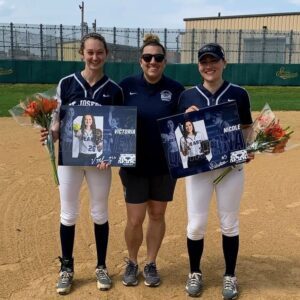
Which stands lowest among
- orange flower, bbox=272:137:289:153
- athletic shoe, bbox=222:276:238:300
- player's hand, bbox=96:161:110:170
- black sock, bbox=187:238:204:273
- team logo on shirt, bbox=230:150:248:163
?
athletic shoe, bbox=222:276:238:300

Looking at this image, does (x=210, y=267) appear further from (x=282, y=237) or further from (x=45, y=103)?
(x=45, y=103)

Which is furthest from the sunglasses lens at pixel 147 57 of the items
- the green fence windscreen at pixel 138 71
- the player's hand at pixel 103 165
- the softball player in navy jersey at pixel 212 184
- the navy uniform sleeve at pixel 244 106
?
the green fence windscreen at pixel 138 71

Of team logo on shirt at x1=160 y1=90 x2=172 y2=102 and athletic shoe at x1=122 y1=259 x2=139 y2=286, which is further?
athletic shoe at x1=122 y1=259 x2=139 y2=286

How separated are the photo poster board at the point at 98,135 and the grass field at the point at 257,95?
10.8 metres

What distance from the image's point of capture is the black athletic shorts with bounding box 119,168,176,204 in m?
3.91

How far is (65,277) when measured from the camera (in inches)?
156

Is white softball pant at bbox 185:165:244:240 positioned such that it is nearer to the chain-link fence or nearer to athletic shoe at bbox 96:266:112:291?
athletic shoe at bbox 96:266:112:291

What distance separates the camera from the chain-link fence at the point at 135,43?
27766mm

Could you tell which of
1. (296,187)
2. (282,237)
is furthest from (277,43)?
(282,237)

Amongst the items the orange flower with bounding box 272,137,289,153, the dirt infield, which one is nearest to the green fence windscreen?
the dirt infield

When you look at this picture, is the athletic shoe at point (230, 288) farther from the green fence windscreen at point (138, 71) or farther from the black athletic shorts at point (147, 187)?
the green fence windscreen at point (138, 71)

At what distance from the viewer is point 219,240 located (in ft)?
16.7

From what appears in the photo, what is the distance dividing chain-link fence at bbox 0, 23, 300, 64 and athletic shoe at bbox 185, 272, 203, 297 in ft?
78.7

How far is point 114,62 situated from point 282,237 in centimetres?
2238
